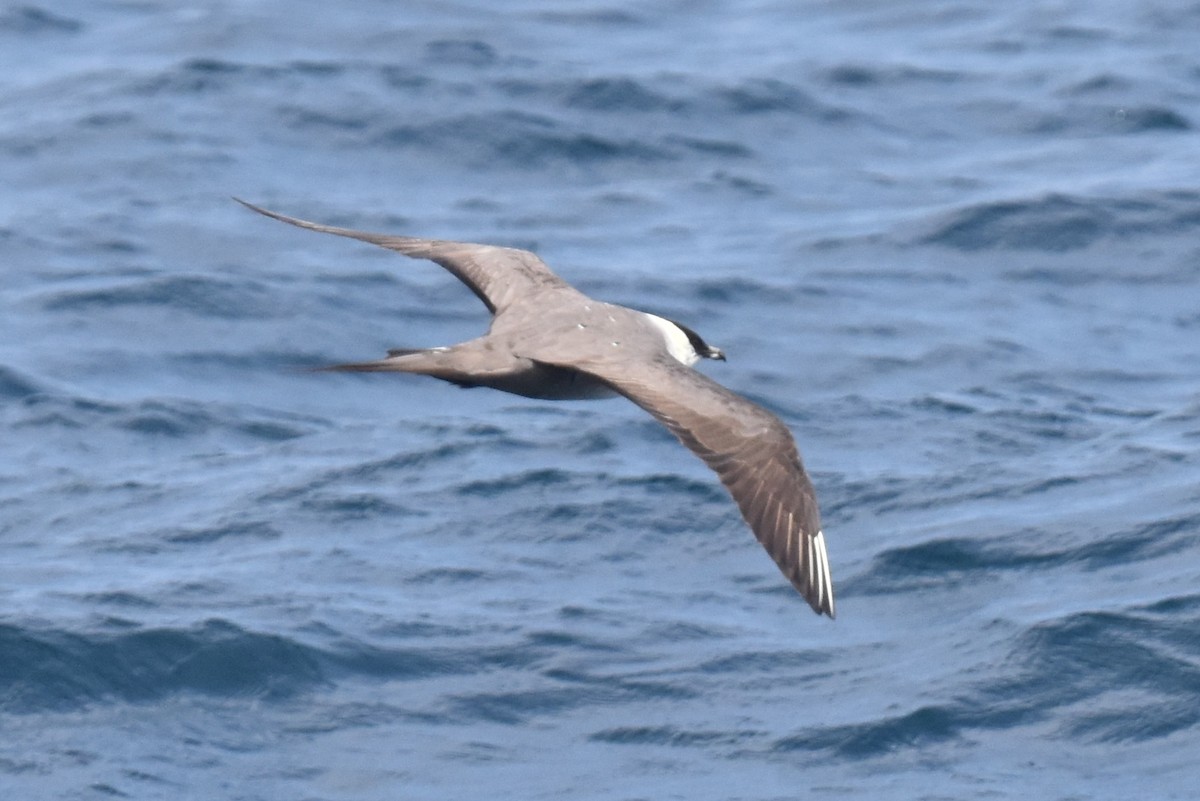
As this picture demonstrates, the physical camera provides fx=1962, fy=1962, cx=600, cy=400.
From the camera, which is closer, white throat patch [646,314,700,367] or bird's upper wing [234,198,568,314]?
white throat patch [646,314,700,367]

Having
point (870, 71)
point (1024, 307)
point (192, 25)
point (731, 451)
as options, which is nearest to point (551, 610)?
point (731, 451)

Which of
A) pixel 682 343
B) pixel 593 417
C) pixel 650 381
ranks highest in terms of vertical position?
pixel 650 381

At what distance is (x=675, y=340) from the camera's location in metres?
8.03

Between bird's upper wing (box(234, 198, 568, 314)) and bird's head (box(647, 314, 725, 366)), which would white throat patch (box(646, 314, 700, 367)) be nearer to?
bird's head (box(647, 314, 725, 366))

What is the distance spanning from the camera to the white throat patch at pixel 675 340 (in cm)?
790

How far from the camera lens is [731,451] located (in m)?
6.64

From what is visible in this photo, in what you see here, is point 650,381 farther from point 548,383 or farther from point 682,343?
point 682,343

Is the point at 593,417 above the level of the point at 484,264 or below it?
below

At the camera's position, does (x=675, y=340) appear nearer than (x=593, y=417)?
Yes

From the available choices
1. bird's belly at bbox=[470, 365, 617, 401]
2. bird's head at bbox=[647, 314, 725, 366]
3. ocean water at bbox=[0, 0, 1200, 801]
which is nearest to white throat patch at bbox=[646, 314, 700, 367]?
bird's head at bbox=[647, 314, 725, 366]

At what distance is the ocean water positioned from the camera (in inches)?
352

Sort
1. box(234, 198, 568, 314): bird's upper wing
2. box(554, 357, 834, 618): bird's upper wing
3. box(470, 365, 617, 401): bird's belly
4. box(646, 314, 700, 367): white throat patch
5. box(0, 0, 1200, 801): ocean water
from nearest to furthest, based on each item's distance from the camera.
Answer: box(554, 357, 834, 618): bird's upper wing < box(470, 365, 617, 401): bird's belly < box(646, 314, 700, 367): white throat patch < box(234, 198, 568, 314): bird's upper wing < box(0, 0, 1200, 801): ocean water

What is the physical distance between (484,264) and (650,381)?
1.76 metres

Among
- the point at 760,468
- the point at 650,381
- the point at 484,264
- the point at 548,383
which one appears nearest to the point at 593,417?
the point at 484,264
